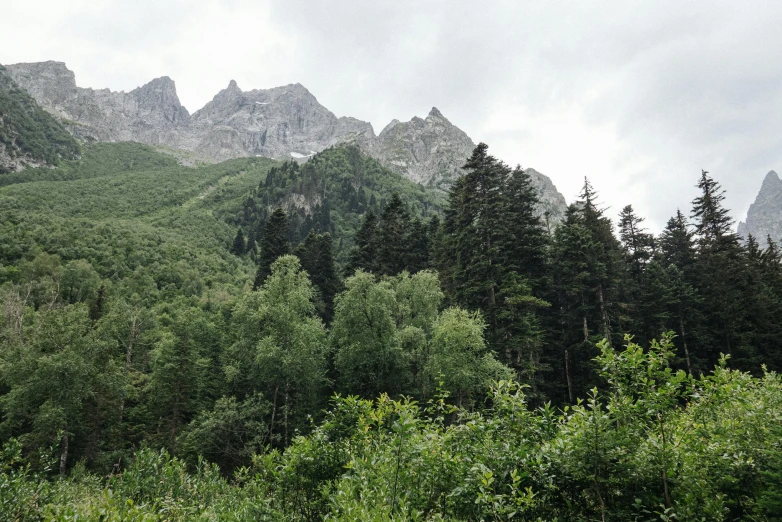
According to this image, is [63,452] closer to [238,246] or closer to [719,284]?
[719,284]

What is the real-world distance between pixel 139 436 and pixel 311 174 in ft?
361

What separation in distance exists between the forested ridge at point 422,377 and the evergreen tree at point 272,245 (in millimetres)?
273

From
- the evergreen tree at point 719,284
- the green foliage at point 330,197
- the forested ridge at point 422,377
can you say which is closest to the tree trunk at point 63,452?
the forested ridge at point 422,377

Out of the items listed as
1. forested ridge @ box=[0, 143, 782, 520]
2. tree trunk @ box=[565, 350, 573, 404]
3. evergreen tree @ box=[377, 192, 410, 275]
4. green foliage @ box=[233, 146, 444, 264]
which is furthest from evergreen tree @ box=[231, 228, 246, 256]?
tree trunk @ box=[565, 350, 573, 404]

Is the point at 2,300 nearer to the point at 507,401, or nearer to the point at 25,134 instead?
the point at 507,401

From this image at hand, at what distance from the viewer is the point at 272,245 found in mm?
46844

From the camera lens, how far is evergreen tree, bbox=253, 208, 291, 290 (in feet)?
148

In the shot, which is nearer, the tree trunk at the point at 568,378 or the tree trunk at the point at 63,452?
the tree trunk at the point at 63,452

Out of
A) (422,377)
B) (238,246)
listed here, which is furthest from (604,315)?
(238,246)

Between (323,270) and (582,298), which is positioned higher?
(323,270)

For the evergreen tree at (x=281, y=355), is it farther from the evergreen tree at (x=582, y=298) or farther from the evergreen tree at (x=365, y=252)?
the evergreen tree at (x=582, y=298)

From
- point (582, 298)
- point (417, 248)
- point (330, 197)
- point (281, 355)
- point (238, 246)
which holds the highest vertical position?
point (330, 197)

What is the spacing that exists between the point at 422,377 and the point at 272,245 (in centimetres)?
2678

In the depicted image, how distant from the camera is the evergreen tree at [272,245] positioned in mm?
45247
